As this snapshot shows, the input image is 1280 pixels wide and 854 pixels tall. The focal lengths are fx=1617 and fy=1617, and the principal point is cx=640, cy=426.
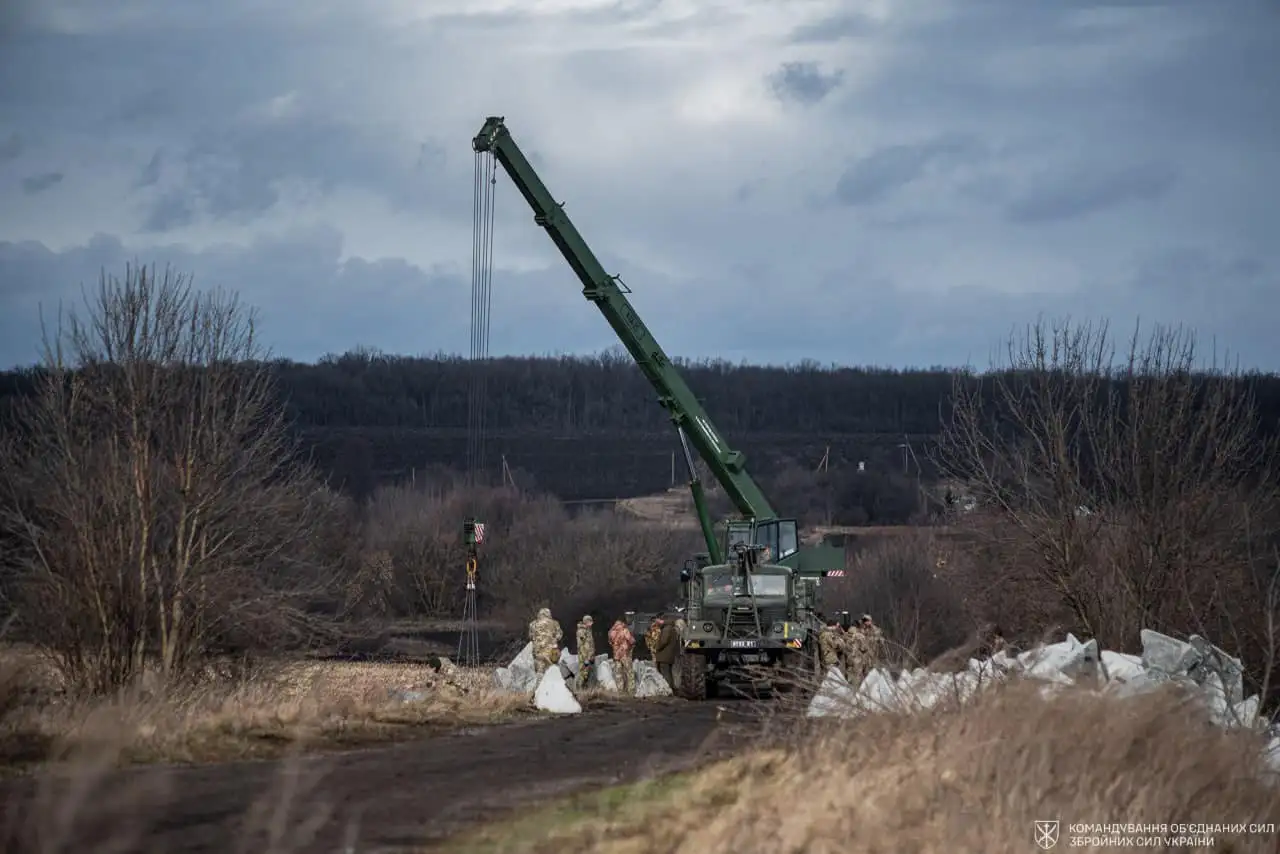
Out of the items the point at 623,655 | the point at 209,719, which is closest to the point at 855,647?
the point at 623,655

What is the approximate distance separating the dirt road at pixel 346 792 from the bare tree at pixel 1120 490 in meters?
12.3

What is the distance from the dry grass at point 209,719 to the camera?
12.3 m

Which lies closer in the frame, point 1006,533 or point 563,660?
point 1006,533

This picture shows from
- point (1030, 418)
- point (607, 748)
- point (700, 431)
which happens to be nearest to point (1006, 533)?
point (1030, 418)

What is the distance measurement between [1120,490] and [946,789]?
1902cm

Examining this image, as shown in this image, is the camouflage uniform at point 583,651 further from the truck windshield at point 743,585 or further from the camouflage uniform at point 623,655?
the truck windshield at point 743,585

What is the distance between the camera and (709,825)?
991 centimetres

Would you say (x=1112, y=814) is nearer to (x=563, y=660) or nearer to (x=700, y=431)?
(x=700, y=431)

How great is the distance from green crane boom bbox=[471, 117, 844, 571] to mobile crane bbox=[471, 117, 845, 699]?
2cm

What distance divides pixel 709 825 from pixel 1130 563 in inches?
737

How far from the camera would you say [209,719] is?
1438 cm

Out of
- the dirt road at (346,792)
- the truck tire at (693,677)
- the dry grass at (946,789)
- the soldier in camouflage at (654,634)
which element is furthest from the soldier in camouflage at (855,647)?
the dry grass at (946,789)

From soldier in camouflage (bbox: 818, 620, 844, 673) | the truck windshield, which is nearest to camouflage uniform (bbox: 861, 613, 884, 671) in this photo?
soldier in camouflage (bbox: 818, 620, 844, 673)

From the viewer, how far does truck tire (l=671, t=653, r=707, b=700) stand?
86.9ft
